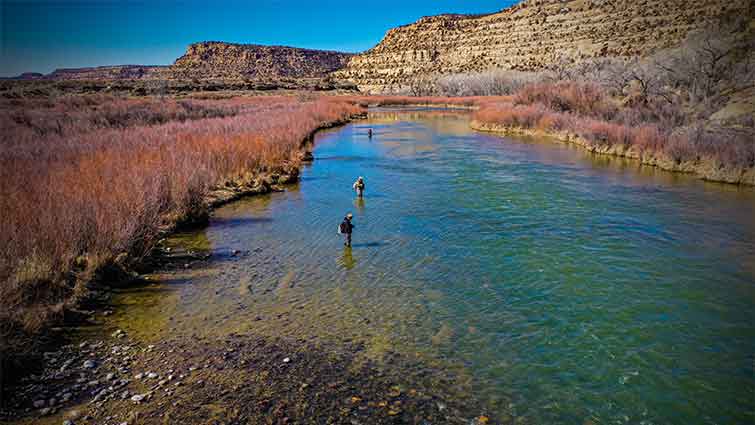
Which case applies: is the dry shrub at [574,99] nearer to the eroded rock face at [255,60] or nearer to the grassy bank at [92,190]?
the grassy bank at [92,190]

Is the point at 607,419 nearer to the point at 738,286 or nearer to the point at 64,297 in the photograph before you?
the point at 738,286

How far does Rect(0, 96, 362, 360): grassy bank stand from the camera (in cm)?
695

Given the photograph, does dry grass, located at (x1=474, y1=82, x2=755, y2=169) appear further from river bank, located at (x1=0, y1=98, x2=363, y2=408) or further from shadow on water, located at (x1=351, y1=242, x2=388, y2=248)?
river bank, located at (x1=0, y1=98, x2=363, y2=408)

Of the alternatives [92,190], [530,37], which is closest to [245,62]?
[530,37]

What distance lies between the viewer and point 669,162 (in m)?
20.8

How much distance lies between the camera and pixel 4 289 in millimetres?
6102

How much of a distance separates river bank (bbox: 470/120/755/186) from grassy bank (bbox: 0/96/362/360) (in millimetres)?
17319

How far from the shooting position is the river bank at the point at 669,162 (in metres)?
17.4

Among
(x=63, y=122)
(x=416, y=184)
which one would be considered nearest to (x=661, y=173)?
(x=416, y=184)

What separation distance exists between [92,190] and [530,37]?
9792cm

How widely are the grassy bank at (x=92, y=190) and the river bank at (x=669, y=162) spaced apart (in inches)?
682

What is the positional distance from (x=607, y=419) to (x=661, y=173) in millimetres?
18691

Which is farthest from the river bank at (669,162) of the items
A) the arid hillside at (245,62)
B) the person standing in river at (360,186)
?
the arid hillside at (245,62)

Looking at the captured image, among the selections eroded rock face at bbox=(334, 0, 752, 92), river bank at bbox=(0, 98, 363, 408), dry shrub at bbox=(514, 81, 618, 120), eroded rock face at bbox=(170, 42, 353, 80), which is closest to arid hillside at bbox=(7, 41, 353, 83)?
eroded rock face at bbox=(170, 42, 353, 80)
